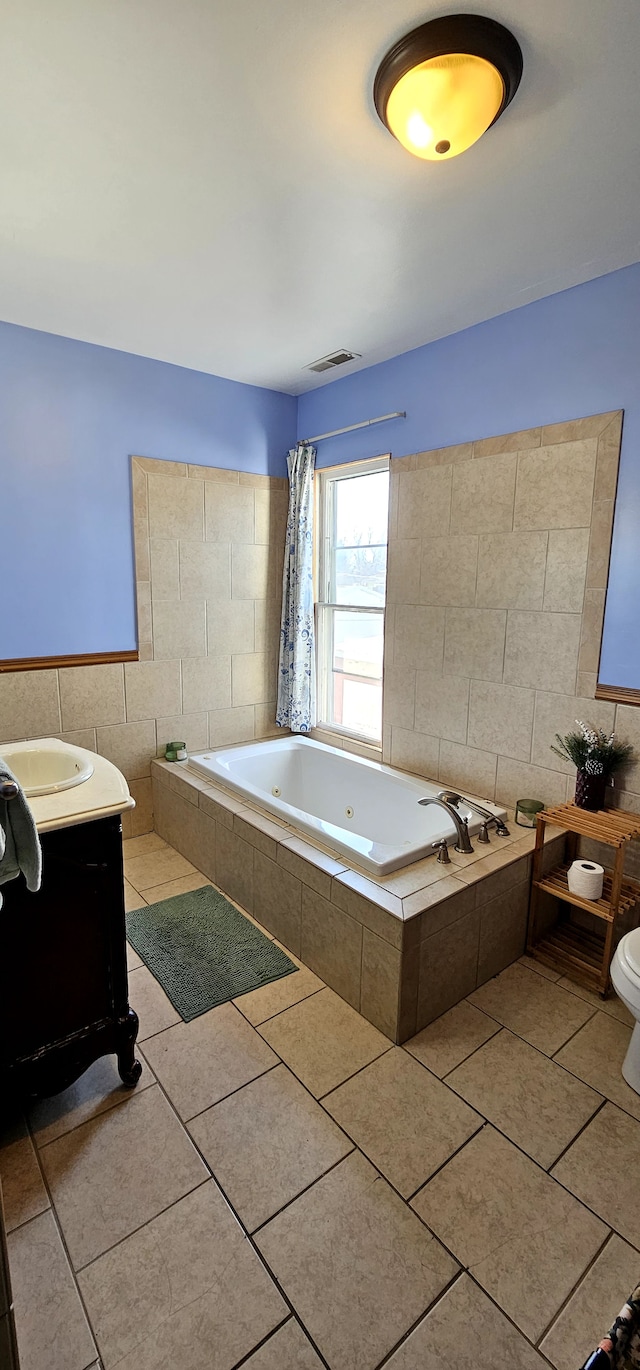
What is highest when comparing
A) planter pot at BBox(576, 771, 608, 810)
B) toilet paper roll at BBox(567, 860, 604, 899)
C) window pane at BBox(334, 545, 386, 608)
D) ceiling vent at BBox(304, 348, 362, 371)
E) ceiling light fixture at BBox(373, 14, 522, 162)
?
ceiling vent at BBox(304, 348, 362, 371)

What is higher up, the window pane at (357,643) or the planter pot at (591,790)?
the window pane at (357,643)

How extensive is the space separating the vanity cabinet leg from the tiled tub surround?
0.70 meters

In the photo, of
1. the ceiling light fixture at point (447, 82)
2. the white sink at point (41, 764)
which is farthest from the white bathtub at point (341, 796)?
the ceiling light fixture at point (447, 82)

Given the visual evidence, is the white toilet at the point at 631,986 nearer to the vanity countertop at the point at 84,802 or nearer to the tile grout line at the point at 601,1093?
the tile grout line at the point at 601,1093

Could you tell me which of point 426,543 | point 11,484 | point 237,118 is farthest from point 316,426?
point 237,118

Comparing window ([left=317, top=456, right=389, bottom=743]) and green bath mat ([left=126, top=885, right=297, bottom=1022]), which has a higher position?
window ([left=317, top=456, right=389, bottom=743])

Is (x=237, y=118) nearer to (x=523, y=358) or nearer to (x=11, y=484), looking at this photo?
(x=523, y=358)

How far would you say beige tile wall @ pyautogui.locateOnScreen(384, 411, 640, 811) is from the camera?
2191mm

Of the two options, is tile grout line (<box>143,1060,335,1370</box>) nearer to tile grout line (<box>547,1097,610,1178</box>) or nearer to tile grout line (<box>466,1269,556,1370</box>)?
tile grout line (<box>466,1269,556,1370</box>)

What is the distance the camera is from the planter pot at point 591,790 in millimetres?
2131

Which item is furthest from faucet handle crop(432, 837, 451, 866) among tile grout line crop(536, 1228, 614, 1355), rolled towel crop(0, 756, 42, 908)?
rolled towel crop(0, 756, 42, 908)

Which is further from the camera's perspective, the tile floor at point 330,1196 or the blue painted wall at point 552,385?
the blue painted wall at point 552,385

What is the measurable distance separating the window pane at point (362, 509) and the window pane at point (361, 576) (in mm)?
58

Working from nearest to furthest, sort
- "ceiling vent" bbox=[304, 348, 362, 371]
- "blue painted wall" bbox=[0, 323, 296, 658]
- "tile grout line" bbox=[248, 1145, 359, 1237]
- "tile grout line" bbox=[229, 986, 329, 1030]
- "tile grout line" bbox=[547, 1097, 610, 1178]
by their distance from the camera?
"tile grout line" bbox=[248, 1145, 359, 1237], "tile grout line" bbox=[547, 1097, 610, 1178], "tile grout line" bbox=[229, 986, 329, 1030], "blue painted wall" bbox=[0, 323, 296, 658], "ceiling vent" bbox=[304, 348, 362, 371]
